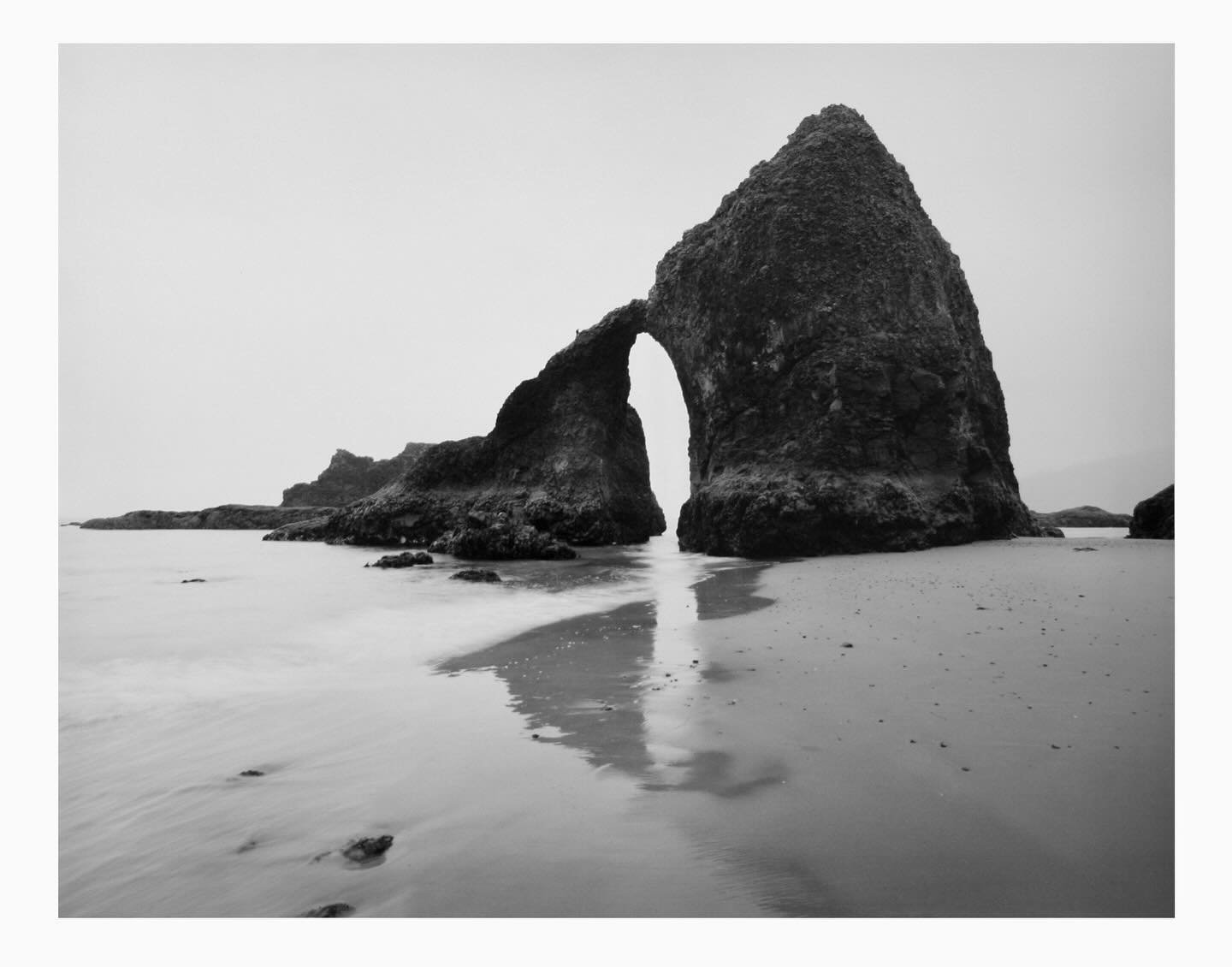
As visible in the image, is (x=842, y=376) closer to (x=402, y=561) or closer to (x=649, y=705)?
(x=402, y=561)

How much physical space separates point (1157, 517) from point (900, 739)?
9238 millimetres

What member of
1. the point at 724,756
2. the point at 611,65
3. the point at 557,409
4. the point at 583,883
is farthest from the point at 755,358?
the point at 583,883

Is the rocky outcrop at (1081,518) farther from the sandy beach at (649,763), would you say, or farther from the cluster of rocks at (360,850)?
the cluster of rocks at (360,850)

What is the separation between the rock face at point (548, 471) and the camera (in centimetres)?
→ 1997

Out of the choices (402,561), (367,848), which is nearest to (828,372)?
(402,561)

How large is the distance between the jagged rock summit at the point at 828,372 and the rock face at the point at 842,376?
31mm

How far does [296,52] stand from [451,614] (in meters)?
4.88

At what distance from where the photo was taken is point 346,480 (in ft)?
127

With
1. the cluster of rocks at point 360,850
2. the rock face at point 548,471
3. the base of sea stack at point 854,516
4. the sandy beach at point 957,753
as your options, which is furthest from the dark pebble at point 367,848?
the rock face at point 548,471

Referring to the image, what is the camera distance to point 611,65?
4.33 meters

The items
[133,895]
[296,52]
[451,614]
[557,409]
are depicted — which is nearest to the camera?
[133,895]

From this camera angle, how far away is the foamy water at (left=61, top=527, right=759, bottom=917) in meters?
2.14

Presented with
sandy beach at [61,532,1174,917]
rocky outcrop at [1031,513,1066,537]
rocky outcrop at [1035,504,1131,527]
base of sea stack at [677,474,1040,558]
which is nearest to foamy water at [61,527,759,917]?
sandy beach at [61,532,1174,917]

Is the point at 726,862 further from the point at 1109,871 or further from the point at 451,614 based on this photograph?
the point at 451,614
